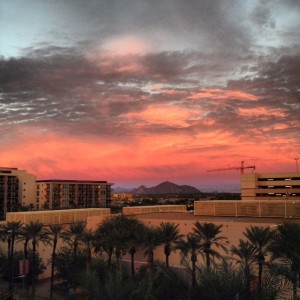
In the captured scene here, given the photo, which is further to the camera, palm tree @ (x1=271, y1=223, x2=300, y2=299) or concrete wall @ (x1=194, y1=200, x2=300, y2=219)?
concrete wall @ (x1=194, y1=200, x2=300, y2=219)

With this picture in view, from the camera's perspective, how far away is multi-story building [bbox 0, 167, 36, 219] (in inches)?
5320

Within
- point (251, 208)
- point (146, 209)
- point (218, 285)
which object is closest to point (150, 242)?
point (251, 208)

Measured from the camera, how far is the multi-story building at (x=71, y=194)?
6220 inches

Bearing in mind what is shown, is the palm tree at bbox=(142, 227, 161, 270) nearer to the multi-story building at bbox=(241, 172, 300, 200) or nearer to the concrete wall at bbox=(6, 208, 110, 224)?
the concrete wall at bbox=(6, 208, 110, 224)

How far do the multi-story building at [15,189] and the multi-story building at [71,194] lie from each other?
19.4 feet

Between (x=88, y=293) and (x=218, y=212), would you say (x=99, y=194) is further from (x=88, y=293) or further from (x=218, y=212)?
(x=88, y=293)

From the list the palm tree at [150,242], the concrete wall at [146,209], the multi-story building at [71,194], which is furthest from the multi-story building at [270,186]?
the palm tree at [150,242]

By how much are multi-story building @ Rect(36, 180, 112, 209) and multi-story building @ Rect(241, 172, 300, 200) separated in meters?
63.4

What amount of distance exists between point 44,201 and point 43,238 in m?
112

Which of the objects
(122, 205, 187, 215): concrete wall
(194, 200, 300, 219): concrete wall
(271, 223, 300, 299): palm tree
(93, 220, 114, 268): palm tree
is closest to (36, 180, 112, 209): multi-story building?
(122, 205, 187, 215): concrete wall

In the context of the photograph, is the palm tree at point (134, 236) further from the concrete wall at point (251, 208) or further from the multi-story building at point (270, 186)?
the multi-story building at point (270, 186)

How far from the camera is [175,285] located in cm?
1397

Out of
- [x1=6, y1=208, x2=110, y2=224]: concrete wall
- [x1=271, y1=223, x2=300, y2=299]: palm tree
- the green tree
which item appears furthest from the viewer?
[x1=6, y1=208, x2=110, y2=224]: concrete wall

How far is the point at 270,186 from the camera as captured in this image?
142m
